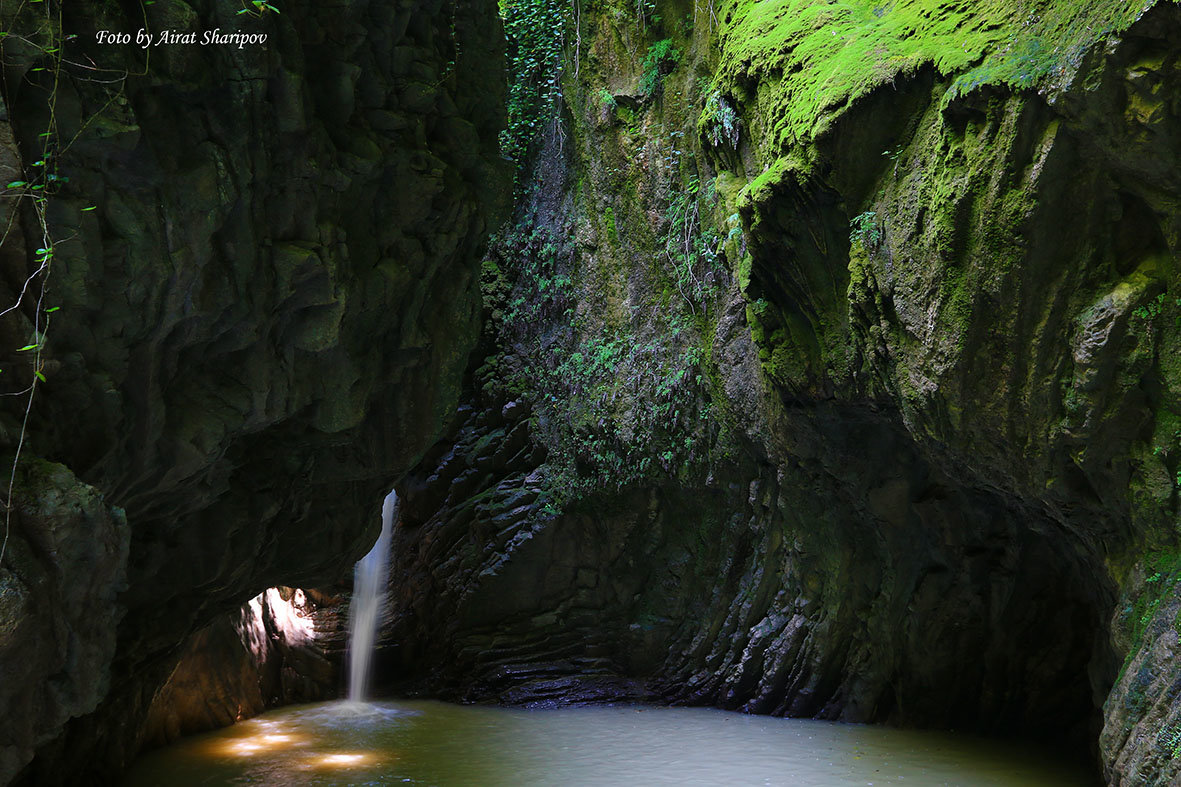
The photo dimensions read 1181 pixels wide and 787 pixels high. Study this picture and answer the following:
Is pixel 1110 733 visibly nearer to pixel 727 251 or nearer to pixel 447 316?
pixel 727 251

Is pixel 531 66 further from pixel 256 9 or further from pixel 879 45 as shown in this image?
pixel 256 9

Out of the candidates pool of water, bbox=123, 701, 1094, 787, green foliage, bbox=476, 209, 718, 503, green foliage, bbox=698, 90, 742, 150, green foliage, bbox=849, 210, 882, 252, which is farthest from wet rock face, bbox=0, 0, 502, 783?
green foliage, bbox=476, 209, 718, 503

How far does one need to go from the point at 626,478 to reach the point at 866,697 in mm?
3754

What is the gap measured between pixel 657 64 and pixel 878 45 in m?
4.82

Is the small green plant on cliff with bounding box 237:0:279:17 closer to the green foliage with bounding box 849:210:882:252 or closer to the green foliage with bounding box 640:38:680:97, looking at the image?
the green foliage with bounding box 849:210:882:252

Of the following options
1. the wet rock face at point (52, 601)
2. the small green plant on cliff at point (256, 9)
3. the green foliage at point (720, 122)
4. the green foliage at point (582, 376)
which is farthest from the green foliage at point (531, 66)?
the wet rock face at point (52, 601)

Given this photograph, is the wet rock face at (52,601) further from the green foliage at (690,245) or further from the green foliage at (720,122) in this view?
the green foliage at (690,245)

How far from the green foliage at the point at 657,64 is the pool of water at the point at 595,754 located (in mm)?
7350

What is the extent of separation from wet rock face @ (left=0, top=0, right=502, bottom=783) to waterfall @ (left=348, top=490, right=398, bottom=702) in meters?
4.90

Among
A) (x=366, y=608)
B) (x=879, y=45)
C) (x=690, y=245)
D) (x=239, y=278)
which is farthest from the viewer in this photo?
(x=366, y=608)

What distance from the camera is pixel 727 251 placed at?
8.53 m

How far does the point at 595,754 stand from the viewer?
26.8 ft

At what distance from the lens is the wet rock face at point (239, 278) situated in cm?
433

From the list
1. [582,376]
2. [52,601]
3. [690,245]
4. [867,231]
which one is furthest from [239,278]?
[582,376]
